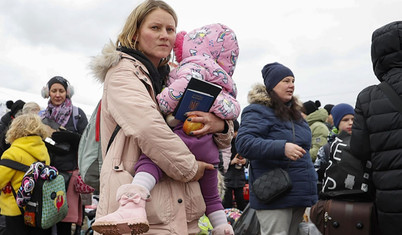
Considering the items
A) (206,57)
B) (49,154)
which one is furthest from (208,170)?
(49,154)

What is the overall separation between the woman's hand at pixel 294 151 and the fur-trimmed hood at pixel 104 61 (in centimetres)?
196

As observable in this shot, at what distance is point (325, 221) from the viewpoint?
3396 mm

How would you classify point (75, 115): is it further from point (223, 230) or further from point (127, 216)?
point (127, 216)

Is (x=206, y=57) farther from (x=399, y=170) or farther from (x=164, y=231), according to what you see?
(x=399, y=170)

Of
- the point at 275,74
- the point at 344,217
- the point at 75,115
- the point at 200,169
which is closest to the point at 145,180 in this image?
the point at 200,169

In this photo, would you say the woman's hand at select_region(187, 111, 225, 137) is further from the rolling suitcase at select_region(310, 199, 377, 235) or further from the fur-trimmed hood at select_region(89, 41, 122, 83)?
the rolling suitcase at select_region(310, 199, 377, 235)

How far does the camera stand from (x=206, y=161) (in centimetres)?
205

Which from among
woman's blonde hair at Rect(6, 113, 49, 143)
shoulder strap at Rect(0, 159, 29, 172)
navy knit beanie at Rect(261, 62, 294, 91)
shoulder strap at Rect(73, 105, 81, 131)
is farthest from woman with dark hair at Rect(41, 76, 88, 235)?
navy knit beanie at Rect(261, 62, 294, 91)

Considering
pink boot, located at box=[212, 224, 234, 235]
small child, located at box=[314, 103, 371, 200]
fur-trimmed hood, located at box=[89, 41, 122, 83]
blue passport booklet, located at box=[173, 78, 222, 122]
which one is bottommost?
pink boot, located at box=[212, 224, 234, 235]

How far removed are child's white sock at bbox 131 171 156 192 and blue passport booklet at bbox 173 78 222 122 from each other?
13.9 inches

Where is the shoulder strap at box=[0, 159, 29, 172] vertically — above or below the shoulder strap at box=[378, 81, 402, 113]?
below

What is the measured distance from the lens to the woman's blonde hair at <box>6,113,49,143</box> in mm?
4730

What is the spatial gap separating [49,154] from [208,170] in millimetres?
3527

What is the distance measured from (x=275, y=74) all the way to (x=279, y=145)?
2.84ft
